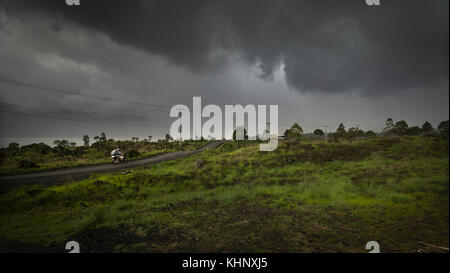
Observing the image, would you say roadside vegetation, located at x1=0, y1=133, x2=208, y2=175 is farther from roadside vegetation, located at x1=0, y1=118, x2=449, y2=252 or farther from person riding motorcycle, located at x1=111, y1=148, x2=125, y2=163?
roadside vegetation, located at x1=0, y1=118, x2=449, y2=252

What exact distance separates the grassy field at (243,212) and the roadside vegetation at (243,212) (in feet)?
0.11

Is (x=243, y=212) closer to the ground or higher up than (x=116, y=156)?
closer to the ground

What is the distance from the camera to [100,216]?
19.1 feet

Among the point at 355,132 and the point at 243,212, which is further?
the point at 355,132

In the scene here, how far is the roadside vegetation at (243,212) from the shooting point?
4.36 meters

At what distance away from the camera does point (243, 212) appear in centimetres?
648

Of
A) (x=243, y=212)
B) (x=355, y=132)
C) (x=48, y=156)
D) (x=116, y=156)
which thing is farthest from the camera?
(x=355, y=132)

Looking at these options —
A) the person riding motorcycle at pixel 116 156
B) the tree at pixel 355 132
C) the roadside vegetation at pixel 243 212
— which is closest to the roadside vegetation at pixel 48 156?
the person riding motorcycle at pixel 116 156

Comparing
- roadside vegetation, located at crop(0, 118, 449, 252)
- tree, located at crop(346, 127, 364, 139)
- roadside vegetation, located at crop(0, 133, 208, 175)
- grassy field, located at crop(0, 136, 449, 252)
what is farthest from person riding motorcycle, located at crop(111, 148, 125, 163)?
tree, located at crop(346, 127, 364, 139)

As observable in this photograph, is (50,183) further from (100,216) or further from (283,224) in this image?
(283,224)

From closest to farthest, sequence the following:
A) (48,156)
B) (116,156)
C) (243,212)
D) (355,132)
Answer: (243,212) → (116,156) → (48,156) → (355,132)

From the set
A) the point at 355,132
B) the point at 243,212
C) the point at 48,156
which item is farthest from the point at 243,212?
the point at 355,132

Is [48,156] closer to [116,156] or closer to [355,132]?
[116,156]
